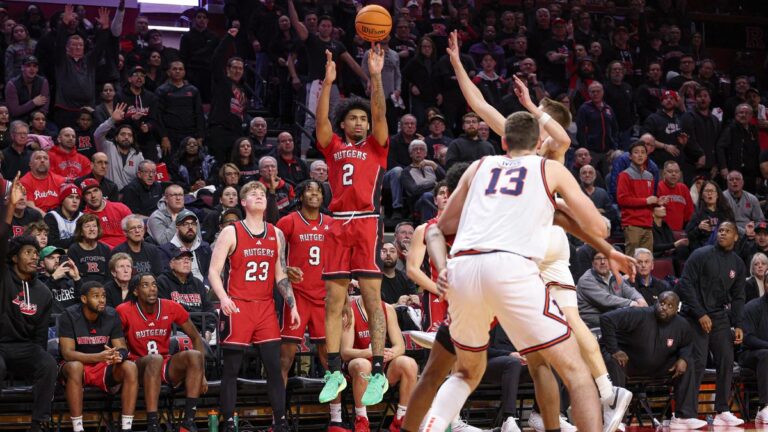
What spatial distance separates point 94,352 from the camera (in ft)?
31.6

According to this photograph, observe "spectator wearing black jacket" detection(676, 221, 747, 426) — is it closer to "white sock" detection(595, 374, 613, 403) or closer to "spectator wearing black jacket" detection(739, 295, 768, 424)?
"spectator wearing black jacket" detection(739, 295, 768, 424)

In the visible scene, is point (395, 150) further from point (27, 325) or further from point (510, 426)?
point (27, 325)

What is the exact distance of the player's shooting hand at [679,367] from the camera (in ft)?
37.0

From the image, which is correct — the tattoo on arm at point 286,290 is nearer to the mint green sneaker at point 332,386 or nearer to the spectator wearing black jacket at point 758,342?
the mint green sneaker at point 332,386

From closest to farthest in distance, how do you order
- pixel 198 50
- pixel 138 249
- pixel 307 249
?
pixel 307 249, pixel 138 249, pixel 198 50

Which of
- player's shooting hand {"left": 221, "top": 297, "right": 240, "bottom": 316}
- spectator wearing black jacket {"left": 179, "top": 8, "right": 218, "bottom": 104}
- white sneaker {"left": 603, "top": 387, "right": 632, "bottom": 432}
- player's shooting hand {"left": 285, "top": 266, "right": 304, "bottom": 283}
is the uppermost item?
spectator wearing black jacket {"left": 179, "top": 8, "right": 218, "bottom": 104}

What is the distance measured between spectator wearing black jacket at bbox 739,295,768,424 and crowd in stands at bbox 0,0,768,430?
2 centimetres

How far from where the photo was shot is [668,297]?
11.4 meters

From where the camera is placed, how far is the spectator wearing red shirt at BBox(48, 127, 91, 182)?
1282 cm

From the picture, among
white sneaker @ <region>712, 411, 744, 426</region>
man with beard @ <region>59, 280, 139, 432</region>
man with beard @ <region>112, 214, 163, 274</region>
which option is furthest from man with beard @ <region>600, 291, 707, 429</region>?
man with beard @ <region>59, 280, 139, 432</region>

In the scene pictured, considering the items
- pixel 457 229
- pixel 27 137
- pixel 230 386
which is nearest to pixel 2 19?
pixel 27 137

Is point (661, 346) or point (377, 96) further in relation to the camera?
point (661, 346)

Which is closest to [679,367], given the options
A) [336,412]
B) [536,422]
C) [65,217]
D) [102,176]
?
[536,422]

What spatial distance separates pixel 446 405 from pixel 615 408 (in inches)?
72.1
